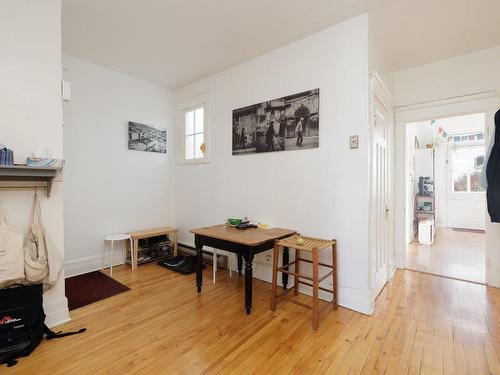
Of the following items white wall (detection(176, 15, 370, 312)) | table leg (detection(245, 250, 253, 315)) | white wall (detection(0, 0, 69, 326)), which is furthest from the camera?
white wall (detection(176, 15, 370, 312))

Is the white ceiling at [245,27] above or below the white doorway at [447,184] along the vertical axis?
above

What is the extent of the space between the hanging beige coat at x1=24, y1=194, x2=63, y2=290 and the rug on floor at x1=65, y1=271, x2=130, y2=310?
1.85ft

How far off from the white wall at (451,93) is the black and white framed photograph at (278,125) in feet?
5.41

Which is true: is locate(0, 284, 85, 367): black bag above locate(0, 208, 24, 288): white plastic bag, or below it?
below

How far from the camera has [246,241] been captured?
2.25 metres

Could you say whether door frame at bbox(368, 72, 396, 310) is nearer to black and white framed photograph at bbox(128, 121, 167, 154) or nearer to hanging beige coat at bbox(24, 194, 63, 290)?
hanging beige coat at bbox(24, 194, 63, 290)

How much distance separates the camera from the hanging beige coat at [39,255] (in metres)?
1.86

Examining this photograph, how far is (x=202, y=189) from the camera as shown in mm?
3885

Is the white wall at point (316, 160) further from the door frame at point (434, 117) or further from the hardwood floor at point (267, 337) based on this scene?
the door frame at point (434, 117)

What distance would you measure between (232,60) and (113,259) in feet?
10.6

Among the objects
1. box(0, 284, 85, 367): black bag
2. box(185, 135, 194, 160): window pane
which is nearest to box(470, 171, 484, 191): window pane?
→ box(185, 135, 194, 160): window pane

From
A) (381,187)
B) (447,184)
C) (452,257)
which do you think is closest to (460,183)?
(447,184)

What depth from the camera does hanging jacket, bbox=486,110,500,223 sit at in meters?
2.46

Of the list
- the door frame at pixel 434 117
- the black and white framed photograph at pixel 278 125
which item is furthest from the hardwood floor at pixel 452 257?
the black and white framed photograph at pixel 278 125
